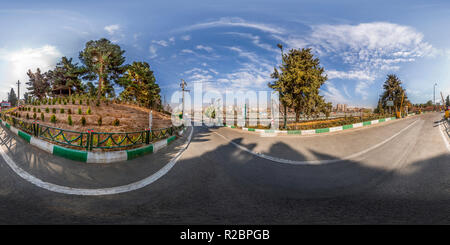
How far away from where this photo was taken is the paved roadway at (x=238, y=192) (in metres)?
2.99

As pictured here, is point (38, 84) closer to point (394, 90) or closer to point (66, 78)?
point (66, 78)

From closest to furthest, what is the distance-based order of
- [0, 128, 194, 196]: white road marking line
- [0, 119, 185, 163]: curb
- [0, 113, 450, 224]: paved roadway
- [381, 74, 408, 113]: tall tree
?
[0, 113, 450, 224]: paved roadway < [0, 128, 194, 196]: white road marking line < [0, 119, 185, 163]: curb < [381, 74, 408, 113]: tall tree

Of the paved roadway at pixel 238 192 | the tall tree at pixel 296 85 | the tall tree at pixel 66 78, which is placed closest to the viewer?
the paved roadway at pixel 238 192

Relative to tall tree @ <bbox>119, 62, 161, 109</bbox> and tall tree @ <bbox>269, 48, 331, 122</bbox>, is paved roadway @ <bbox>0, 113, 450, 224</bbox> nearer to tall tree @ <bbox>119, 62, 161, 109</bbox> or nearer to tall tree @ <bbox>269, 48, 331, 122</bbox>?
tall tree @ <bbox>269, 48, 331, 122</bbox>

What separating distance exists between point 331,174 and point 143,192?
5.30m

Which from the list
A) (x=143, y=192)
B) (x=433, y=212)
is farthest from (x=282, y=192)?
(x=143, y=192)

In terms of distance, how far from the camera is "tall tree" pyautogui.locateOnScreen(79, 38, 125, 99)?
2739 centimetres

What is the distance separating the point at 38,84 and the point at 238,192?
234 feet

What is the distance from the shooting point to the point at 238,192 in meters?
3.85

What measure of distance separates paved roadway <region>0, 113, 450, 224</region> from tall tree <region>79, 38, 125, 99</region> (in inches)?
1033

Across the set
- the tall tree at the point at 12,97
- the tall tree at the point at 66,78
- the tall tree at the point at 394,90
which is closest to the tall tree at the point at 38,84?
the tall tree at the point at 66,78

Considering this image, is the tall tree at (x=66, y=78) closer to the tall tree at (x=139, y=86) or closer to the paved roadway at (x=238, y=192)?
Result: the tall tree at (x=139, y=86)

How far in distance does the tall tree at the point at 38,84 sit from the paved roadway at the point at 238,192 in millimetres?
61901

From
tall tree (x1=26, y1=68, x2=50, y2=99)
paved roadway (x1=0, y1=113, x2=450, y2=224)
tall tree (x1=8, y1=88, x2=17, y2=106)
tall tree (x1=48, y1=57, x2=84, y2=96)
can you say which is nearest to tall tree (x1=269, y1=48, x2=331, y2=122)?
paved roadway (x1=0, y1=113, x2=450, y2=224)
